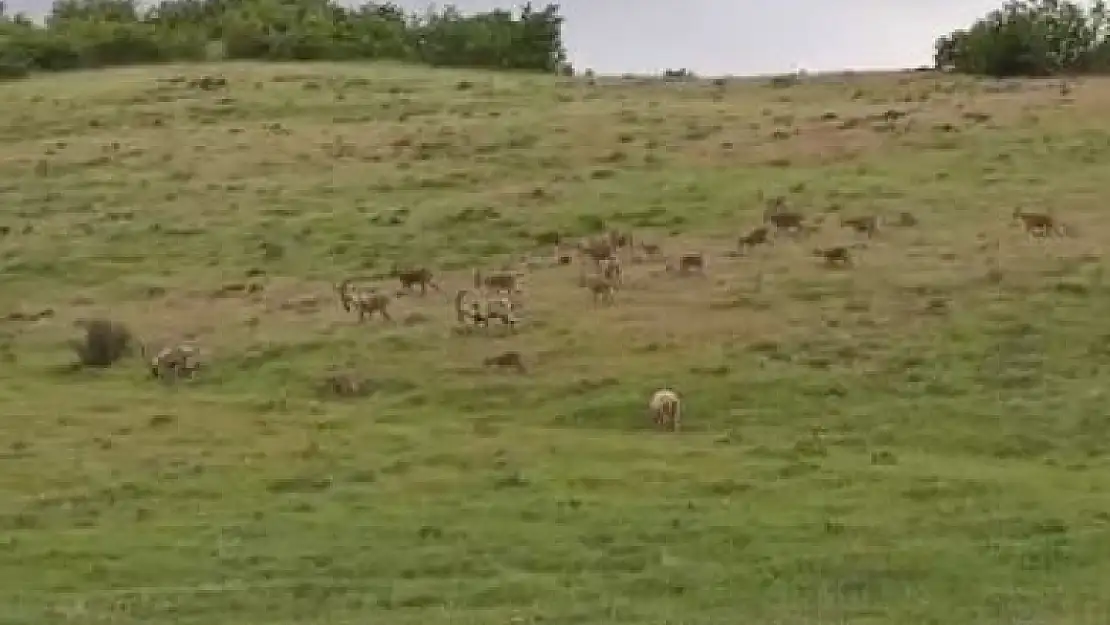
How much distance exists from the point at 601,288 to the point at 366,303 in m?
3.79

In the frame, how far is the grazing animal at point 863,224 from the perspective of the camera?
32594 millimetres

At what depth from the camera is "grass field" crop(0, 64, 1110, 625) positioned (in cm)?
1659

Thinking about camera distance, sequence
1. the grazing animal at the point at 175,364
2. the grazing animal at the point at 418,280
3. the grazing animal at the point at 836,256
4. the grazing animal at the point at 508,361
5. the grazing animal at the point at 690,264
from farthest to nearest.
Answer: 1. the grazing animal at the point at 418,280
2. the grazing animal at the point at 690,264
3. the grazing animal at the point at 836,256
4. the grazing animal at the point at 175,364
5. the grazing animal at the point at 508,361

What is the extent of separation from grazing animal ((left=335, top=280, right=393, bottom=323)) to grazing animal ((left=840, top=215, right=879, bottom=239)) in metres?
8.50

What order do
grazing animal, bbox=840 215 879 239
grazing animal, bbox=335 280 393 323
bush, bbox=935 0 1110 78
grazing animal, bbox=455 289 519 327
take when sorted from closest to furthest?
grazing animal, bbox=455 289 519 327 → grazing animal, bbox=335 280 393 323 → grazing animal, bbox=840 215 879 239 → bush, bbox=935 0 1110 78

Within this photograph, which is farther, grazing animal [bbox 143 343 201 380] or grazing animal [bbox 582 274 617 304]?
grazing animal [bbox 582 274 617 304]

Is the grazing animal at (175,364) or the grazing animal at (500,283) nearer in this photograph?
the grazing animal at (175,364)

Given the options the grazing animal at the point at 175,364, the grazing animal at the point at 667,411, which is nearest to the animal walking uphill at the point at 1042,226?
the grazing animal at the point at 667,411

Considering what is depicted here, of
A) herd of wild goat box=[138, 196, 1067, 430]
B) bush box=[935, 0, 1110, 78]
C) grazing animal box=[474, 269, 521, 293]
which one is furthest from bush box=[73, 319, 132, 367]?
bush box=[935, 0, 1110, 78]

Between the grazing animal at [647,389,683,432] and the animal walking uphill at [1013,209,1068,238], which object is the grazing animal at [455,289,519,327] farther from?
the animal walking uphill at [1013,209,1068,238]

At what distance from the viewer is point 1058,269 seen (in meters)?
29.2

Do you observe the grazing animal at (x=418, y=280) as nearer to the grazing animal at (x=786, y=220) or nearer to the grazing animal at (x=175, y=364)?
the grazing animal at (x=175, y=364)

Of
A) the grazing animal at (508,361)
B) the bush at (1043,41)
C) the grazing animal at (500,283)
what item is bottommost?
the grazing animal at (508,361)

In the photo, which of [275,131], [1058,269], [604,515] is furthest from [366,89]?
[604,515]
